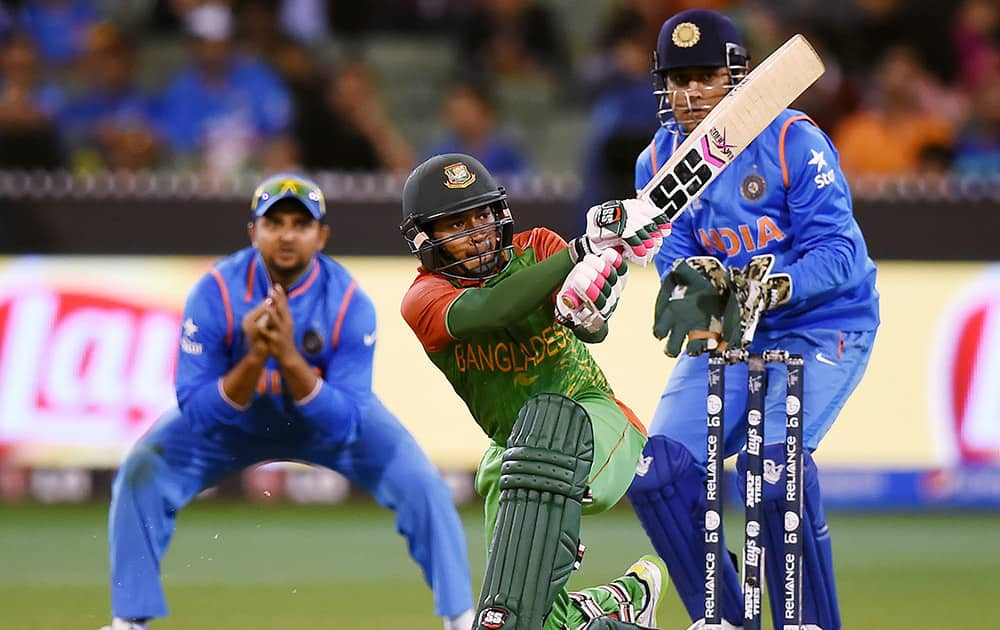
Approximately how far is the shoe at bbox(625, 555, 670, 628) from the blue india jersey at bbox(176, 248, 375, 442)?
1132 millimetres

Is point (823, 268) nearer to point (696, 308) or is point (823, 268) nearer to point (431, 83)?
point (696, 308)

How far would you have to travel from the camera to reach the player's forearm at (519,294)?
476 cm

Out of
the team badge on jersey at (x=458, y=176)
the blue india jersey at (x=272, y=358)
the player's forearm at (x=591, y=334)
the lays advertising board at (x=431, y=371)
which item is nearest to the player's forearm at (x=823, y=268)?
the player's forearm at (x=591, y=334)

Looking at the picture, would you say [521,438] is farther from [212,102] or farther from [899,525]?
[212,102]

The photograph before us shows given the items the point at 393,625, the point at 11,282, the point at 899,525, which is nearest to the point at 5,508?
the point at 11,282

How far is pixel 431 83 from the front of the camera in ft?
42.1

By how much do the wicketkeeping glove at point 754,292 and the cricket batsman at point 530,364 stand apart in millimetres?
266

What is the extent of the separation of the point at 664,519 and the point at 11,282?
546 centimetres

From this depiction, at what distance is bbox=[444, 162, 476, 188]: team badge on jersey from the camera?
504 cm

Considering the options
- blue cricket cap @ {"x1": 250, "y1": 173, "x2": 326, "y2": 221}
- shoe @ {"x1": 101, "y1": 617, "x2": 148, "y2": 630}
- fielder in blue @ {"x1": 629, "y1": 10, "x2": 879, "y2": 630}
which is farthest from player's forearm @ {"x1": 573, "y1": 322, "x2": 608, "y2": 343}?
shoe @ {"x1": 101, "y1": 617, "x2": 148, "y2": 630}

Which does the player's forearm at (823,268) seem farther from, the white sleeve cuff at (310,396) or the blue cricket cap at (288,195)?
the blue cricket cap at (288,195)

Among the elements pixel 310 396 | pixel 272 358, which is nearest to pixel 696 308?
pixel 310 396

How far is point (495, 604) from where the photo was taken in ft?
15.0

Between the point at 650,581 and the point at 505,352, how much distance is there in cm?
102
